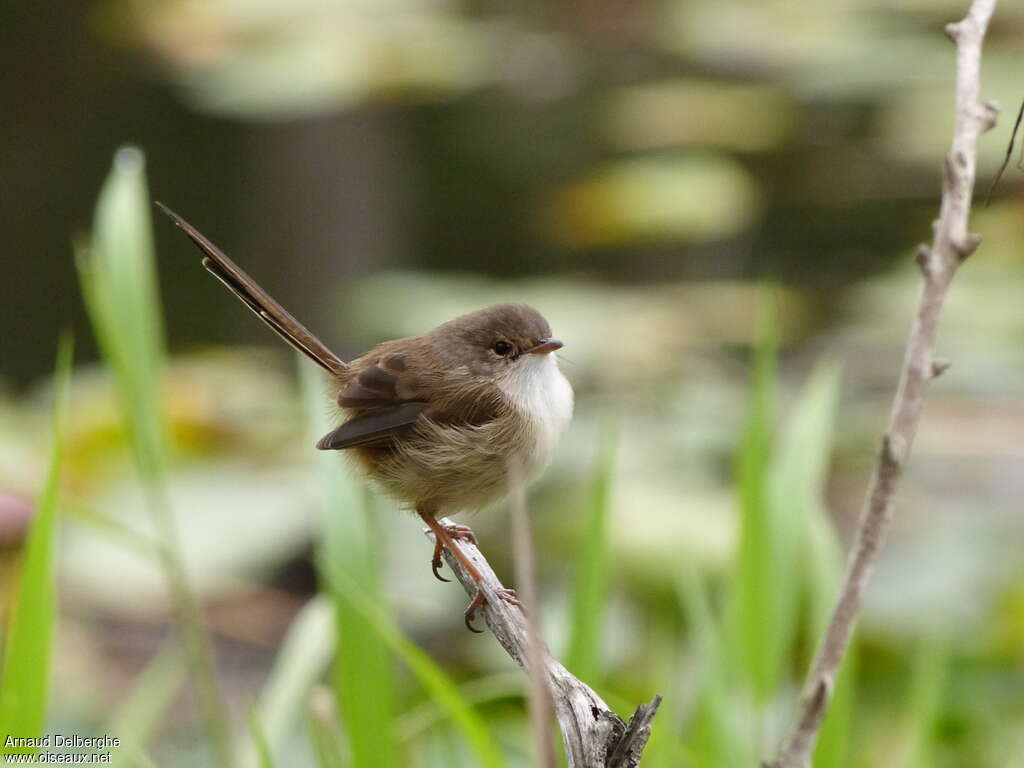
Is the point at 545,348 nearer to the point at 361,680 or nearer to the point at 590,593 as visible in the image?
the point at 590,593

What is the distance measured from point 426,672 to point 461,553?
0.39 metres

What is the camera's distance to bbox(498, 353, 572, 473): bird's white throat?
257cm

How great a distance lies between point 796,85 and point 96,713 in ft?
23.0

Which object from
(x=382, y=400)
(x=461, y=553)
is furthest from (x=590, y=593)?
(x=382, y=400)

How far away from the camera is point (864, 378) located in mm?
6461

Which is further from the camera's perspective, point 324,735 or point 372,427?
point 372,427

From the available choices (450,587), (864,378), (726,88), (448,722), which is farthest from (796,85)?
(448,722)

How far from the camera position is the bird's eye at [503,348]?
2.81m

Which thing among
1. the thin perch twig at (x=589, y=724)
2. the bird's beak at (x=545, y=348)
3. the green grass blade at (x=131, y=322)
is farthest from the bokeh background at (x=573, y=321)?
the thin perch twig at (x=589, y=724)

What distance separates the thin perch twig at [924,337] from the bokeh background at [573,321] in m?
0.75

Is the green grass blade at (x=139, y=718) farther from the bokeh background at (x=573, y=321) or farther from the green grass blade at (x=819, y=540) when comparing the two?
the green grass blade at (x=819, y=540)

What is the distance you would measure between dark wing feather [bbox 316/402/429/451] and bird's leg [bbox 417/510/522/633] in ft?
0.62

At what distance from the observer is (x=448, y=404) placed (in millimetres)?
2668

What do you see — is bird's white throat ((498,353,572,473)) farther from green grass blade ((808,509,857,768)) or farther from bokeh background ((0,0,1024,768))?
green grass blade ((808,509,857,768))
